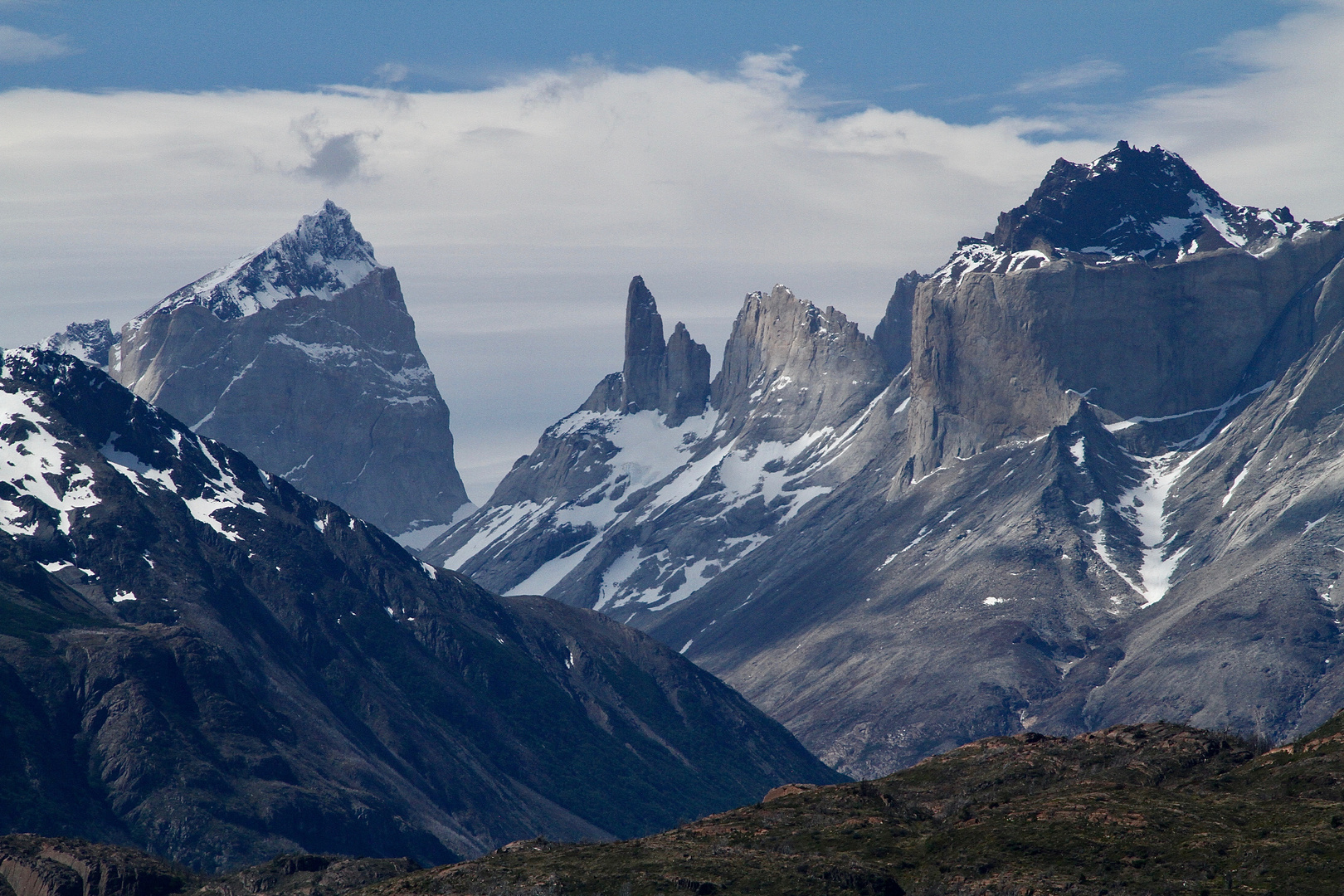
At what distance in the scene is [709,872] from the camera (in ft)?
359

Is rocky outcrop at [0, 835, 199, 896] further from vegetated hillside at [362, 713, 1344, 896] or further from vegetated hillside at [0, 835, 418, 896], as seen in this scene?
vegetated hillside at [362, 713, 1344, 896]

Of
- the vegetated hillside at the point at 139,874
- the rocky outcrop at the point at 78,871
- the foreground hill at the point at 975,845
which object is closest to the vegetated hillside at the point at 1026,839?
the foreground hill at the point at 975,845

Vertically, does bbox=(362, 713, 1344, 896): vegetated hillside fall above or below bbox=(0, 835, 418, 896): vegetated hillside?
above

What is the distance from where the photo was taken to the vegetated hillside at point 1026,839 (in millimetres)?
101625

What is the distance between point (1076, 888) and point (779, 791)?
39.3 meters

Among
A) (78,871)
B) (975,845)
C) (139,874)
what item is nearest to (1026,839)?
(975,845)

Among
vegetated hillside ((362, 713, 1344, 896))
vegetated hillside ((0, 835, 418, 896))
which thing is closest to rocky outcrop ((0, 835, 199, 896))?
vegetated hillside ((0, 835, 418, 896))

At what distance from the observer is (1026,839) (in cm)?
10888

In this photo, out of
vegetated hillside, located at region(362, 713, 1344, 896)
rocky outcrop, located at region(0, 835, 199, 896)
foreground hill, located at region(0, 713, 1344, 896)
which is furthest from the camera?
rocky outcrop, located at region(0, 835, 199, 896)

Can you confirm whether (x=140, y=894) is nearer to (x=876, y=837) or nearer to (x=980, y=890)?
(x=876, y=837)

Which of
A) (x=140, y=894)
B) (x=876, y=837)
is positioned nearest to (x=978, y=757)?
(x=876, y=837)

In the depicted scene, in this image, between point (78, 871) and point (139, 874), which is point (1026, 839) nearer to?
point (139, 874)

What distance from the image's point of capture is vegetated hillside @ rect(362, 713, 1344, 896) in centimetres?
Answer: 10162

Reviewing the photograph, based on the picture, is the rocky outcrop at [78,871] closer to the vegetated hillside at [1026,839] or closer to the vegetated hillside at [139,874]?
the vegetated hillside at [139,874]
